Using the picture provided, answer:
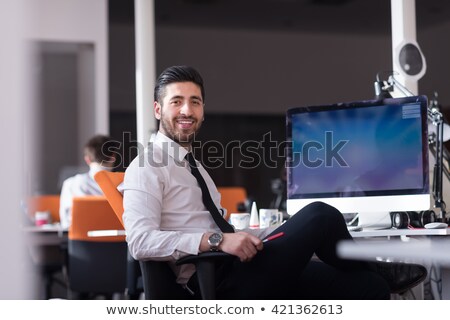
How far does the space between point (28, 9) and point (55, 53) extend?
7090mm

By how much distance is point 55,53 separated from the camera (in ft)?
26.8

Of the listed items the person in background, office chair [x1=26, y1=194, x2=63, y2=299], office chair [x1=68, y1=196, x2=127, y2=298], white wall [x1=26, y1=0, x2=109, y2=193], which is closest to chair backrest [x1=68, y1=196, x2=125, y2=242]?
office chair [x1=68, y1=196, x2=127, y2=298]

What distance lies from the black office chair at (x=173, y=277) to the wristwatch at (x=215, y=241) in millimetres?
35

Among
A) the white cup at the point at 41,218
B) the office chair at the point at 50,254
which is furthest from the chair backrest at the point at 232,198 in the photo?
the white cup at the point at 41,218

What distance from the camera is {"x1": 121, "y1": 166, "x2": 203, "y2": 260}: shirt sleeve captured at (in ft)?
7.07

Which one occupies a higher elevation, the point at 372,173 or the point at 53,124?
the point at 53,124

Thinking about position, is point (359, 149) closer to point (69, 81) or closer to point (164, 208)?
point (164, 208)

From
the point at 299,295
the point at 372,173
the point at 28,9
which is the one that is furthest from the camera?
the point at 372,173

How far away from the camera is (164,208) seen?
7.77ft

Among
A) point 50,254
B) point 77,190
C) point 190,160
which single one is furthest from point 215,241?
point 50,254

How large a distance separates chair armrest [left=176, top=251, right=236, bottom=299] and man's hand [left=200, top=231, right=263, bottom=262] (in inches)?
0.8
